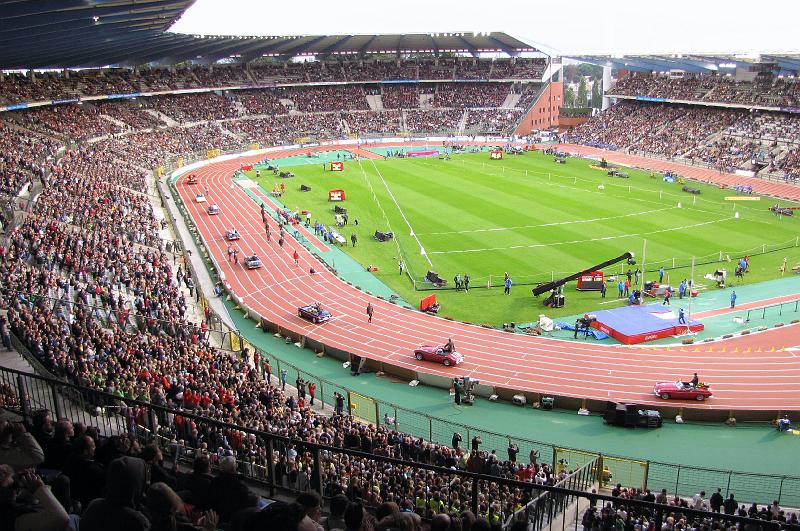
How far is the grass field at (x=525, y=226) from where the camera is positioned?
125 ft

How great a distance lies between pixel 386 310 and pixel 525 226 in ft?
60.0

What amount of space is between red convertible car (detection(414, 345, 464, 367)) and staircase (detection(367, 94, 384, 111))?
81307 mm

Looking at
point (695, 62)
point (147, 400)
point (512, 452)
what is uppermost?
point (695, 62)

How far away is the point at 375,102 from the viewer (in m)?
107

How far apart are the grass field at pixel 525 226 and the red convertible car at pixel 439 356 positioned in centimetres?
520

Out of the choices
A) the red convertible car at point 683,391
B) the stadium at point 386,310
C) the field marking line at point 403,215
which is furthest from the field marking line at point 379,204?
the red convertible car at point 683,391

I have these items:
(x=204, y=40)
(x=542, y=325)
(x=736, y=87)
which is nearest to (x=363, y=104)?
(x=204, y=40)

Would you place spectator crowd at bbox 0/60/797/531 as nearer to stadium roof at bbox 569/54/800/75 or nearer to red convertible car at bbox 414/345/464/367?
red convertible car at bbox 414/345/464/367

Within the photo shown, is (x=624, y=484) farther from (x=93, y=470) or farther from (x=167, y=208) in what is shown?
(x=167, y=208)

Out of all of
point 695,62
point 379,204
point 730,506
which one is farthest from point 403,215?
point 695,62

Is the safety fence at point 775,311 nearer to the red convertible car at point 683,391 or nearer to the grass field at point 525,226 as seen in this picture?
the grass field at point 525,226

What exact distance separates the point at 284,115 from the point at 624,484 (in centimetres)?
8737

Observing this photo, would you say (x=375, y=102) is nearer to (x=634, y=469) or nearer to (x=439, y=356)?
(x=439, y=356)

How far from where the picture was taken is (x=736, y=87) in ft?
256
